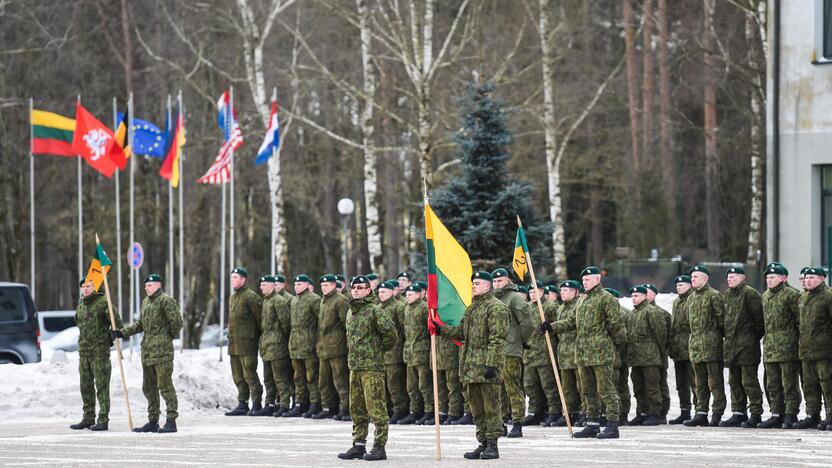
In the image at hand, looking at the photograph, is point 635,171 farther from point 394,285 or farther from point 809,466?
point 809,466

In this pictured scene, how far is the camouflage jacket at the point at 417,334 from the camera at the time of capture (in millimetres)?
20906

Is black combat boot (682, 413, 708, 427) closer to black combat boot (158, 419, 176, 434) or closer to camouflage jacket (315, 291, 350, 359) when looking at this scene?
camouflage jacket (315, 291, 350, 359)

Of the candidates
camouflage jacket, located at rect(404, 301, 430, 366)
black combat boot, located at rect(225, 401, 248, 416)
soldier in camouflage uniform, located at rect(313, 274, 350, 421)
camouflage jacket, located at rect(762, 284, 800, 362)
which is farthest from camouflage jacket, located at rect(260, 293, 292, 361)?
camouflage jacket, located at rect(762, 284, 800, 362)

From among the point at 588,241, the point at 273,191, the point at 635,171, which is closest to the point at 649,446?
the point at 273,191

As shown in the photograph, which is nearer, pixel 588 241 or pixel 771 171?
pixel 771 171

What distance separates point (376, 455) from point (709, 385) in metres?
6.23

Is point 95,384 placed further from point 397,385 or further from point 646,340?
point 646,340

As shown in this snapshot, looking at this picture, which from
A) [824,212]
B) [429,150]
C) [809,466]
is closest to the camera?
[809,466]

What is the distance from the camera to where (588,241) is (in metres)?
61.5

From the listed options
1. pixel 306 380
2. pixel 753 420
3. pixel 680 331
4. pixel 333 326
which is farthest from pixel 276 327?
pixel 753 420

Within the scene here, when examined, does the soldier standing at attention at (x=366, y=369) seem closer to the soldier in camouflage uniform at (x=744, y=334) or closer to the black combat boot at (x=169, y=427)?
the black combat boot at (x=169, y=427)

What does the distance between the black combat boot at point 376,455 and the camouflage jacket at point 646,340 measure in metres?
6.10

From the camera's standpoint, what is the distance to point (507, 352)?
1761cm

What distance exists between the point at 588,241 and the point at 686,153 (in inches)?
280
